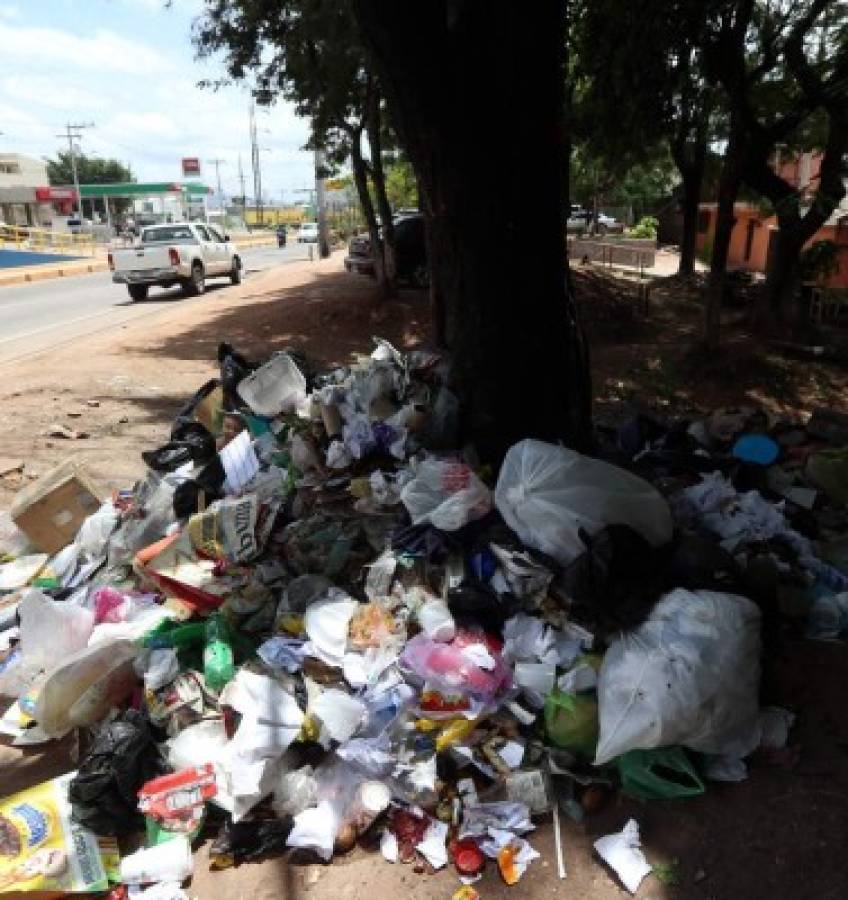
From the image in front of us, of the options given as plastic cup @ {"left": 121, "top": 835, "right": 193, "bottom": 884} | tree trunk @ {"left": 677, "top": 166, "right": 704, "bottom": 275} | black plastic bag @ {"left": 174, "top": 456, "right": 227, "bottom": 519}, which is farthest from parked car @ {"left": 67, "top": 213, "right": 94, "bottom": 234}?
plastic cup @ {"left": 121, "top": 835, "right": 193, "bottom": 884}

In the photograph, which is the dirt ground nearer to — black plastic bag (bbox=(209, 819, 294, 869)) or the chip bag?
black plastic bag (bbox=(209, 819, 294, 869))

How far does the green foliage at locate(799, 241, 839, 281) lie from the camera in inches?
460

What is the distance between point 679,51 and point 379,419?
7389 millimetres

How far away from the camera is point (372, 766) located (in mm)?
2404

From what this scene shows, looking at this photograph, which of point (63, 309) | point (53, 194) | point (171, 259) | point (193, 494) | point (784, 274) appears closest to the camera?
point (193, 494)

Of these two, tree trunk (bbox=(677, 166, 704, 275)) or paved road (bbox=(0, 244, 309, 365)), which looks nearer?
paved road (bbox=(0, 244, 309, 365))

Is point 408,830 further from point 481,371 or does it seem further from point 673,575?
point 481,371

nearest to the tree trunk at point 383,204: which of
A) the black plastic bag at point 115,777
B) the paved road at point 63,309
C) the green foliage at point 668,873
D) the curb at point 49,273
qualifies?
the paved road at point 63,309

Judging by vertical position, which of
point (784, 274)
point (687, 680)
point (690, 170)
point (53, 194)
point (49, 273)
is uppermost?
point (53, 194)

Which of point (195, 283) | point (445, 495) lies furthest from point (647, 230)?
point (445, 495)

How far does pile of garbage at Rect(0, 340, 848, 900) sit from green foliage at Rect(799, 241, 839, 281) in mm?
9304

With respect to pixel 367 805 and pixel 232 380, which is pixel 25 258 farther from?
pixel 367 805

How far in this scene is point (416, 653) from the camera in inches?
103

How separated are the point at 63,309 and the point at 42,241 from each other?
25.7 meters
